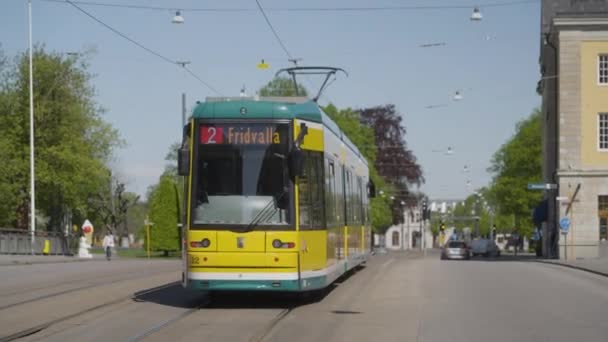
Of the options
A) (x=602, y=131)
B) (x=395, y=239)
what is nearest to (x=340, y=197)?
(x=602, y=131)

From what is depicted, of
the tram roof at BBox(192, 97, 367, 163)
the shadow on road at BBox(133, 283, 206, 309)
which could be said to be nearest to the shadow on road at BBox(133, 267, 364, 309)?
the shadow on road at BBox(133, 283, 206, 309)

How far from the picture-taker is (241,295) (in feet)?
68.8

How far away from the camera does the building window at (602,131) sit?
2060 inches

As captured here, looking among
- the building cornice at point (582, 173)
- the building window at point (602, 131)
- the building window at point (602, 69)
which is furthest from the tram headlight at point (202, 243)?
the building window at point (602, 69)

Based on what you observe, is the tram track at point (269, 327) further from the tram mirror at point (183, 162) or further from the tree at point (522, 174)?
the tree at point (522, 174)

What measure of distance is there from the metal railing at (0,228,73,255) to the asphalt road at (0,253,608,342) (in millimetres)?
27309

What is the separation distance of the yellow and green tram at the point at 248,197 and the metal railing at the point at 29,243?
118 ft

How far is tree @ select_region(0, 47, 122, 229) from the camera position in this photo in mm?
67438

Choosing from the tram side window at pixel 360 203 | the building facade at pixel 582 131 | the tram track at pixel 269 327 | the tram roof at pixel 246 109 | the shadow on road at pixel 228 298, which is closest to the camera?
the tram track at pixel 269 327

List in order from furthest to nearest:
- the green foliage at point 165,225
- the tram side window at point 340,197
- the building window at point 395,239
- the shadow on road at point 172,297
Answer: the building window at point 395,239 < the green foliage at point 165,225 < the tram side window at point 340,197 < the shadow on road at point 172,297

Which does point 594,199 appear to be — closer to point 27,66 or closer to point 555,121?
point 555,121

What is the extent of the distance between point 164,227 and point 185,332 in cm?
5904

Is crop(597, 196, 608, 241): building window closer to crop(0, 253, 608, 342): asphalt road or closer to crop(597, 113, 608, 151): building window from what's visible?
crop(597, 113, 608, 151): building window

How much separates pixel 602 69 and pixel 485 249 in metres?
35.7
